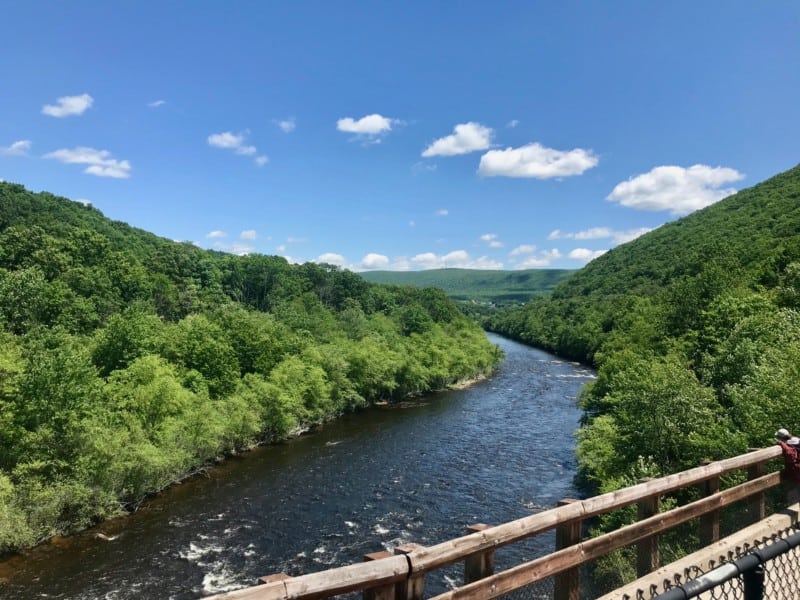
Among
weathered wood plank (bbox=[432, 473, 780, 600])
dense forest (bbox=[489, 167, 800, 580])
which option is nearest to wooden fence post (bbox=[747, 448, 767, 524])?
weathered wood plank (bbox=[432, 473, 780, 600])

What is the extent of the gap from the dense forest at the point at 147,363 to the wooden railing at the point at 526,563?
25506mm

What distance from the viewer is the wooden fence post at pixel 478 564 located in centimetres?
464

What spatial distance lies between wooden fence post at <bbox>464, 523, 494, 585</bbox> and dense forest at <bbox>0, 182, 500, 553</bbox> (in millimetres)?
25399

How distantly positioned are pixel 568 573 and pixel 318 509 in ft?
81.3

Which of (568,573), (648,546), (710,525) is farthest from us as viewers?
(710,525)

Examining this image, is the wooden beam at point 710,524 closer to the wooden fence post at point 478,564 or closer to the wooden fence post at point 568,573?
the wooden fence post at point 568,573

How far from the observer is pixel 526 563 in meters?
4.80

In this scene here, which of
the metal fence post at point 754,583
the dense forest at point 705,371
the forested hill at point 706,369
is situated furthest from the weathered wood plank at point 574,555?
the dense forest at point 705,371

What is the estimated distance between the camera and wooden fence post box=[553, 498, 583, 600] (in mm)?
5379

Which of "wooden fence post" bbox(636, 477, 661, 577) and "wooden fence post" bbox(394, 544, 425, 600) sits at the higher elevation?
"wooden fence post" bbox(394, 544, 425, 600)

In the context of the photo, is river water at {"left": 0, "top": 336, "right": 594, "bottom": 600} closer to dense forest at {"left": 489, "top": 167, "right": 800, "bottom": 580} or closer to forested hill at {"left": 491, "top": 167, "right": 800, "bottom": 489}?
dense forest at {"left": 489, "top": 167, "right": 800, "bottom": 580}

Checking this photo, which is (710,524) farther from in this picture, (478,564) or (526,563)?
(478,564)

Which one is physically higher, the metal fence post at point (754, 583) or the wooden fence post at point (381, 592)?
the metal fence post at point (754, 583)

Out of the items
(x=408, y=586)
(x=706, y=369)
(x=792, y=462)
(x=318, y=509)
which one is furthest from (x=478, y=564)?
(x=706, y=369)
